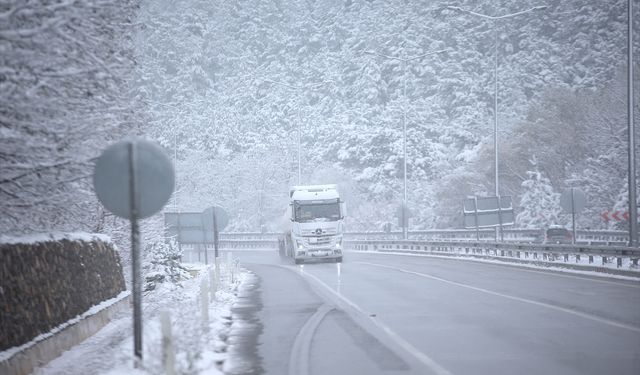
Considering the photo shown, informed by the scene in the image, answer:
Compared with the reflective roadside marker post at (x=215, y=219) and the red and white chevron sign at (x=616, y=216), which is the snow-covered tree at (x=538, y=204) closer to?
the red and white chevron sign at (x=616, y=216)

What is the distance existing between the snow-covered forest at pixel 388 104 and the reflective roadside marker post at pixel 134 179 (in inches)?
346

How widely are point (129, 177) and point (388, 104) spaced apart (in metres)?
74.2

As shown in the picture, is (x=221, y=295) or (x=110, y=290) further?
(x=221, y=295)

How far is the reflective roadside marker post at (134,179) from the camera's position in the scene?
8164 mm

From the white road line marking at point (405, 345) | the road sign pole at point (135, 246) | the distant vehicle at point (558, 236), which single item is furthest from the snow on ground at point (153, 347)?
the distant vehicle at point (558, 236)

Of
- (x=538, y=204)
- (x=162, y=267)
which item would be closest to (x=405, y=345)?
(x=162, y=267)

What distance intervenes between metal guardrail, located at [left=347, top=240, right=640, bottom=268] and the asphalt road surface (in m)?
1.87

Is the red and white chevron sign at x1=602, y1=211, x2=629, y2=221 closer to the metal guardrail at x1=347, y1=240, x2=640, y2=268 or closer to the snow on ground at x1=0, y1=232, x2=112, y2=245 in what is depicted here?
the metal guardrail at x1=347, y1=240, x2=640, y2=268

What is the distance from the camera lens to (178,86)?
326 feet

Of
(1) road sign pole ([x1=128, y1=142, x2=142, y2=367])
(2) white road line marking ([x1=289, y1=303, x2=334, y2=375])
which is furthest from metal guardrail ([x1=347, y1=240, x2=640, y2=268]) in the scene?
(1) road sign pole ([x1=128, y1=142, x2=142, y2=367])

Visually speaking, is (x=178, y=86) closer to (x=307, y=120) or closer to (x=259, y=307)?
(x=307, y=120)

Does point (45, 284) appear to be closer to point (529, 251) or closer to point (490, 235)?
point (529, 251)

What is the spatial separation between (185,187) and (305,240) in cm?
5135

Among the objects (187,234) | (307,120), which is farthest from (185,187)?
(187,234)
